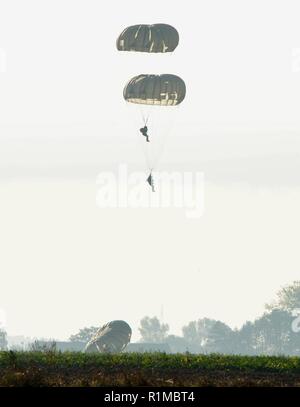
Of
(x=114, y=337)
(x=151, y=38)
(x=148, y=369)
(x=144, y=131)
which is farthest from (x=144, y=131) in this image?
(x=148, y=369)

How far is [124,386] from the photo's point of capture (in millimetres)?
39156

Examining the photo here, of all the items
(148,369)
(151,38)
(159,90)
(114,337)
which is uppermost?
(151,38)

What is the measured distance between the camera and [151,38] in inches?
3302

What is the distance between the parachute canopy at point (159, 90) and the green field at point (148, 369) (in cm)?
3902

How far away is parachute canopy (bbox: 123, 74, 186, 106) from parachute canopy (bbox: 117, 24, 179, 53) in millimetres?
3113

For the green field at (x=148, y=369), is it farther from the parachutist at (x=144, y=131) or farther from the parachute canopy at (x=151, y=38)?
the parachutist at (x=144, y=131)

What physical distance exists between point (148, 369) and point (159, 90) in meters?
43.0

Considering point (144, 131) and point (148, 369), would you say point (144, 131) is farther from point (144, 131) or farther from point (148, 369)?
point (148, 369)

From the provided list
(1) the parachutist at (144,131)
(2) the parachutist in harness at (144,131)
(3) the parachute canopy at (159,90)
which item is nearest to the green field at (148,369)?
(2) the parachutist in harness at (144,131)

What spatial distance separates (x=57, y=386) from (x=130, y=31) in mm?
46728

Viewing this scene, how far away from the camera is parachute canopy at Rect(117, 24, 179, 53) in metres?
83.8

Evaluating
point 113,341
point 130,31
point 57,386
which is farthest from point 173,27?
point 57,386
